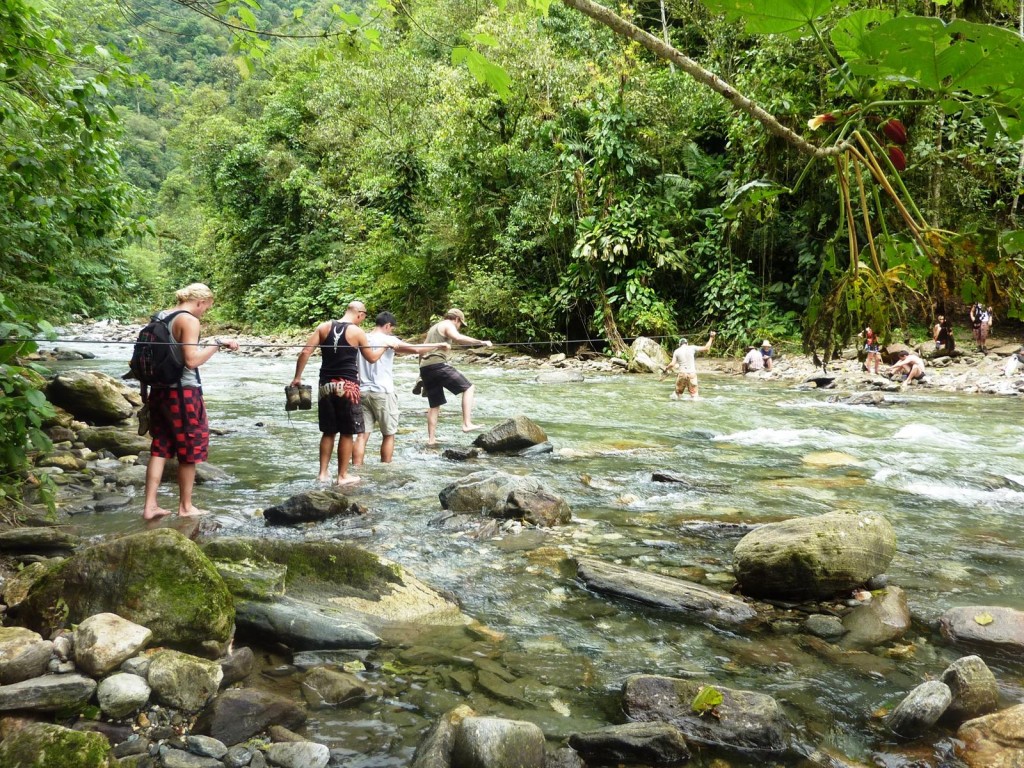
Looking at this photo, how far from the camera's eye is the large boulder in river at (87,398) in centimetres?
948

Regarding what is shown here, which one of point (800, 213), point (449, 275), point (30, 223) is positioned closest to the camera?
point (30, 223)

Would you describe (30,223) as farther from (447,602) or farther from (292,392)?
(447,602)

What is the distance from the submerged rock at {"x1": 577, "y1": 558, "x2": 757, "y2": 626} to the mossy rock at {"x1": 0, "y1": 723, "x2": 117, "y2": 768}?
106 inches

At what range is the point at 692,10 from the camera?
21.3 metres

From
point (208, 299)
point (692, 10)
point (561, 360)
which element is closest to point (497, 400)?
point (561, 360)

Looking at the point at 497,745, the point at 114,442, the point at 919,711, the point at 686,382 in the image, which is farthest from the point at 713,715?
the point at 686,382

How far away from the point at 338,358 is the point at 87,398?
15.6ft

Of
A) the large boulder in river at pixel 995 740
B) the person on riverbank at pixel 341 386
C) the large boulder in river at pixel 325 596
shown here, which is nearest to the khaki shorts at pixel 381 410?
the person on riverbank at pixel 341 386

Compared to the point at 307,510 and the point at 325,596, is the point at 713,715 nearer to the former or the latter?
the point at 325,596

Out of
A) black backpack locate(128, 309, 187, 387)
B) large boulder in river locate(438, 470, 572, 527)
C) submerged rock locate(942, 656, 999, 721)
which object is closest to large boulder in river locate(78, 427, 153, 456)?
black backpack locate(128, 309, 187, 387)

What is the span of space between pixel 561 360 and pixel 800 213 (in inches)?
282

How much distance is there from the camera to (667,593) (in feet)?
13.6

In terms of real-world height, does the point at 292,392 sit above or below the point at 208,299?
below

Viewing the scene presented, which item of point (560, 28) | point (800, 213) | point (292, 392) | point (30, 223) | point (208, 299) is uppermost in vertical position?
point (560, 28)
